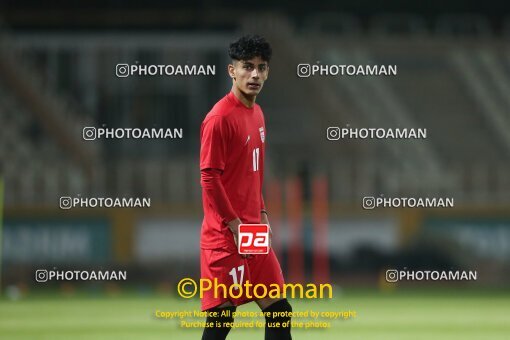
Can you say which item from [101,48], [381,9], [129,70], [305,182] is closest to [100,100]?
[101,48]

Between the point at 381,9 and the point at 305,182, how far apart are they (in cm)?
240

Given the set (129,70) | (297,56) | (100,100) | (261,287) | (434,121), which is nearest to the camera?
(261,287)

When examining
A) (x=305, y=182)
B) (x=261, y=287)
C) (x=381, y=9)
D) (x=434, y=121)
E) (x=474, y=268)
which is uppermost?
(x=381, y=9)

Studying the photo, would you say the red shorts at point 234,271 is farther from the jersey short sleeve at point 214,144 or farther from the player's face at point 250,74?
the player's face at point 250,74

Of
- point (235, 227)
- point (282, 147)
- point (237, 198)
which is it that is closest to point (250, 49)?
point (237, 198)

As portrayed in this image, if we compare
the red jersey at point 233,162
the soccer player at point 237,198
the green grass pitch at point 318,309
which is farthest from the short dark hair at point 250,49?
the green grass pitch at point 318,309

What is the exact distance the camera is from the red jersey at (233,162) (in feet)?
14.1

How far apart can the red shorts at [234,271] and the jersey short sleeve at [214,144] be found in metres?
0.31

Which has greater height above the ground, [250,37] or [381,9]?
[381,9]

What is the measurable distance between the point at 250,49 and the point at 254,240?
646mm

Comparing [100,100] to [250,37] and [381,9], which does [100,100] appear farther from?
[250,37]

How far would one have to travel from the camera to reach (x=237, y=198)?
4.37 meters

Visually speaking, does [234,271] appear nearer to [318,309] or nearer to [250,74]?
[250,74]

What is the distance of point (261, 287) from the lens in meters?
4.37
